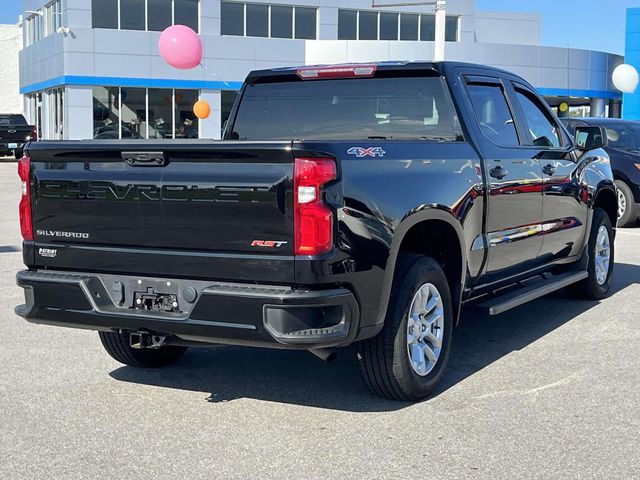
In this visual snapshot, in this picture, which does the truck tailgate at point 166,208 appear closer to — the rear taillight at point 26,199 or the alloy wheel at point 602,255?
the rear taillight at point 26,199

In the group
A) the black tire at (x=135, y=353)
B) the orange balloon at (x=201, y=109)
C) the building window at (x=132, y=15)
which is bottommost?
the black tire at (x=135, y=353)

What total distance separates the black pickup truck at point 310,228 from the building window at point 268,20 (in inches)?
1286

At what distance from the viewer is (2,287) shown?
8.63 meters

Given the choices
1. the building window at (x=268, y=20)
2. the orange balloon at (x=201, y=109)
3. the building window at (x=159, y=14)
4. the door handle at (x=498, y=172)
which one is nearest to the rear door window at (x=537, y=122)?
the door handle at (x=498, y=172)

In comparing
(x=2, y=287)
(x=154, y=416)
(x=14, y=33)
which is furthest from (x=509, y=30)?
(x=154, y=416)

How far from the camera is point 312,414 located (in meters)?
4.88

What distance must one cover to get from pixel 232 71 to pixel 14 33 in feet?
76.5

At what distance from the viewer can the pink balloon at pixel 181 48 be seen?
2330 centimetres

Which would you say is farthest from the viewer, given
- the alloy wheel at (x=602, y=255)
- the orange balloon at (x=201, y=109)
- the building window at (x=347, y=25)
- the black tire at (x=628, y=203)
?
the building window at (x=347, y=25)

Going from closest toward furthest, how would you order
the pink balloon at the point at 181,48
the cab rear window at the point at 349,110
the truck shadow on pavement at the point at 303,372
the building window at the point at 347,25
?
the truck shadow on pavement at the point at 303,372 < the cab rear window at the point at 349,110 < the pink balloon at the point at 181,48 < the building window at the point at 347,25

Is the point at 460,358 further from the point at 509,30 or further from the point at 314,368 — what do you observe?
the point at 509,30

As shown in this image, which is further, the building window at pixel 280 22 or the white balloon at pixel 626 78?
the building window at pixel 280 22

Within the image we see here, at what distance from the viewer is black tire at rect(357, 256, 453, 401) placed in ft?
15.8

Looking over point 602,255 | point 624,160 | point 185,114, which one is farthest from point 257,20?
point 602,255
